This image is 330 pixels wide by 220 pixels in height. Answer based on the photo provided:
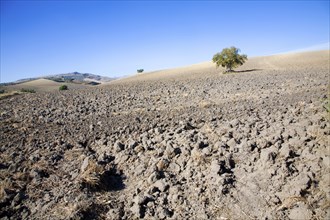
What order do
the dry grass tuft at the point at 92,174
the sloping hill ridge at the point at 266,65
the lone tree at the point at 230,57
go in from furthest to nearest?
1. the sloping hill ridge at the point at 266,65
2. the lone tree at the point at 230,57
3. the dry grass tuft at the point at 92,174

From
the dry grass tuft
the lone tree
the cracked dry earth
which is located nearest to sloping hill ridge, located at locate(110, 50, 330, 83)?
the lone tree

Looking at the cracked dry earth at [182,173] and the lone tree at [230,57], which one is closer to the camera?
the cracked dry earth at [182,173]

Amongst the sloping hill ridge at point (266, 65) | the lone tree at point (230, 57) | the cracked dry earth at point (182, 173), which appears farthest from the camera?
the sloping hill ridge at point (266, 65)

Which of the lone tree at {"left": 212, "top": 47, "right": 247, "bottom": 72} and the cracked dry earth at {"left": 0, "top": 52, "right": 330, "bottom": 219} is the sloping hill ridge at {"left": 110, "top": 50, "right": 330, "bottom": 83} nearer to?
the lone tree at {"left": 212, "top": 47, "right": 247, "bottom": 72}

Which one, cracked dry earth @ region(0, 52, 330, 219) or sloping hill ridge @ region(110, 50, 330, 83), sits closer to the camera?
cracked dry earth @ region(0, 52, 330, 219)

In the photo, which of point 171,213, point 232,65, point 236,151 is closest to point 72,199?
point 171,213

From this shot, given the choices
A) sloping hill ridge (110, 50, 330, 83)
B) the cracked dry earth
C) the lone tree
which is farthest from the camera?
sloping hill ridge (110, 50, 330, 83)

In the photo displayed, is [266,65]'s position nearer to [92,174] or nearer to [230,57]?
[230,57]

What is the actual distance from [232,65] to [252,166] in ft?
126

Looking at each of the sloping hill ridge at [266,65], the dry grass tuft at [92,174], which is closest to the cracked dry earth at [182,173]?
the dry grass tuft at [92,174]

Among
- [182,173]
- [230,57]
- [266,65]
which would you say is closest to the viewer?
[182,173]

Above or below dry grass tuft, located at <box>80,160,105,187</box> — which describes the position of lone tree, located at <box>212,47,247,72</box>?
above

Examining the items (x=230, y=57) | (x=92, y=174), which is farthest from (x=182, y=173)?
(x=230, y=57)

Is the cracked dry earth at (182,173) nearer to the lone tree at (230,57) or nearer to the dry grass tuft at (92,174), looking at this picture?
the dry grass tuft at (92,174)
